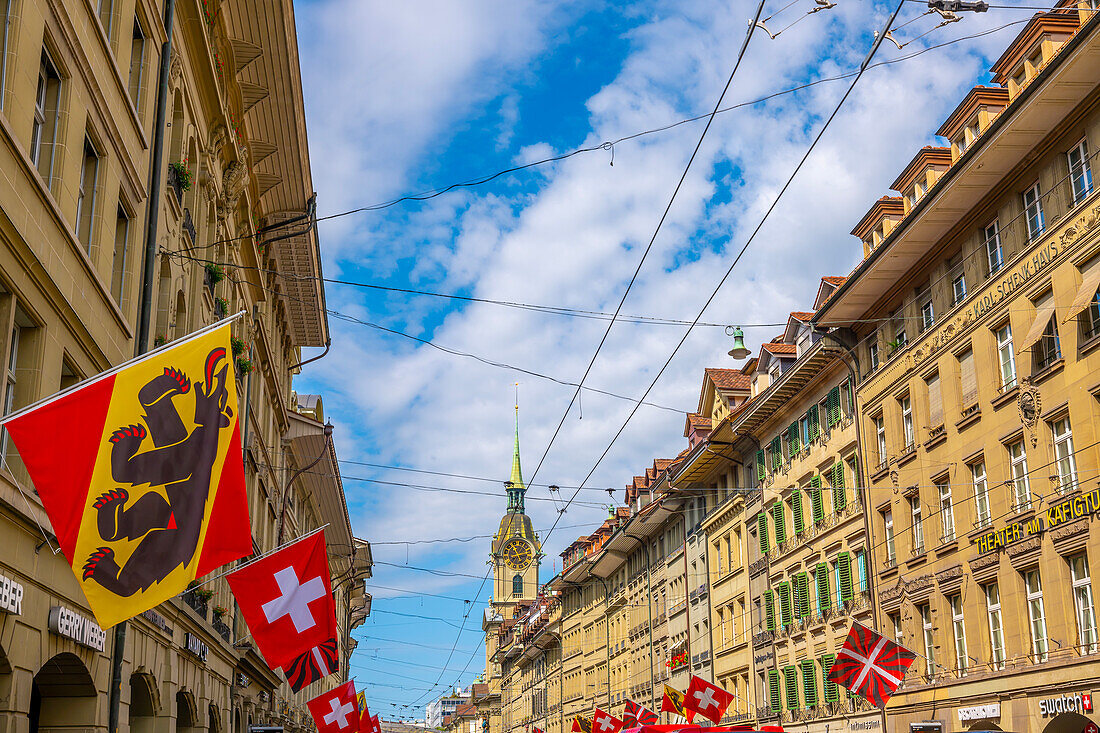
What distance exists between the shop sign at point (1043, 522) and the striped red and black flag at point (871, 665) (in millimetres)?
3095

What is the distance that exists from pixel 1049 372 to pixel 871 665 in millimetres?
7690

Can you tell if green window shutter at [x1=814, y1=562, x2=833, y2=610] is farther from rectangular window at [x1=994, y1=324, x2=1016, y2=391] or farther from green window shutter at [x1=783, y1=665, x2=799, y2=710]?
rectangular window at [x1=994, y1=324, x2=1016, y2=391]

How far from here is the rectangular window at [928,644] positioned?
29750 mm

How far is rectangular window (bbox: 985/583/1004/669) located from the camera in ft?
86.9

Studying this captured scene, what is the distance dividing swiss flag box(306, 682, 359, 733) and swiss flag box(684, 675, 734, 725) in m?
11.1

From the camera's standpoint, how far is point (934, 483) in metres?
30.0

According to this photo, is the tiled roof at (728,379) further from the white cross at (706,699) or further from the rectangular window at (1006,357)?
the rectangular window at (1006,357)

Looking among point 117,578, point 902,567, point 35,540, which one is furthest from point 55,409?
point 902,567

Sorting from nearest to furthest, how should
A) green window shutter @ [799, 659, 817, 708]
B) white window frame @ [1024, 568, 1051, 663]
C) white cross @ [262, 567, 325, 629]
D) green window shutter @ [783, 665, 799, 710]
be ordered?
white cross @ [262, 567, 325, 629], white window frame @ [1024, 568, 1051, 663], green window shutter @ [799, 659, 817, 708], green window shutter @ [783, 665, 799, 710]

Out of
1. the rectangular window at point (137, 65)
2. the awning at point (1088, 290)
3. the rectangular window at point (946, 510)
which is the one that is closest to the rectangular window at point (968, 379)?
the rectangular window at point (946, 510)

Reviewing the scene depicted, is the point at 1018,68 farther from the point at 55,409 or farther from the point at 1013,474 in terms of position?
the point at 55,409

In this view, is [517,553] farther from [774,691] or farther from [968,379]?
[968,379]

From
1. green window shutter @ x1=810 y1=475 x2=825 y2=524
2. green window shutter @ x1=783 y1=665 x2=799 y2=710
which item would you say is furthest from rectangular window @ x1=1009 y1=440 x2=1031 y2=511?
green window shutter @ x1=783 y1=665 x2=799 y2=710

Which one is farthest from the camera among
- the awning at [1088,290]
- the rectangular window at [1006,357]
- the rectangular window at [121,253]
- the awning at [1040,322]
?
the rectangular window at [1006,357]
